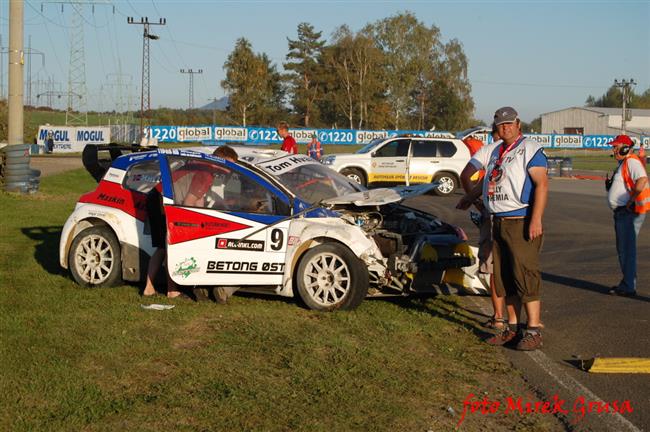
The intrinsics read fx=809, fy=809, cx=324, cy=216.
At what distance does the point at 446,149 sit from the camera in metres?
23.6

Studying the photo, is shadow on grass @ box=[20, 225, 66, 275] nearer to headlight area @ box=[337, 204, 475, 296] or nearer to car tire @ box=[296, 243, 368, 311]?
car tire @ box=[296, 243, 368, 311]

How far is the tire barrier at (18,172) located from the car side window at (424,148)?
10.5 m

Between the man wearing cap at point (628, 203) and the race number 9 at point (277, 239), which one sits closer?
the race number 9 at point (277, 239)

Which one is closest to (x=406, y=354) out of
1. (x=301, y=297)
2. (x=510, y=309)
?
(x=510, y=309)

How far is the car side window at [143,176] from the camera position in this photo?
886 cm

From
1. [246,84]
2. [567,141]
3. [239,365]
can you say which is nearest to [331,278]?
[239,365]

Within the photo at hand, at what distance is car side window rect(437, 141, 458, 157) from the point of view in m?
23.6

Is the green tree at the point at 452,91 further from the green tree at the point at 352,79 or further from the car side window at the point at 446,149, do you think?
the car side window at the point at 446,149

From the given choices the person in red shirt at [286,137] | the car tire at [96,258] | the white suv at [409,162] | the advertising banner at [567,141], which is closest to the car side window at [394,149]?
the white suv at [409,162]

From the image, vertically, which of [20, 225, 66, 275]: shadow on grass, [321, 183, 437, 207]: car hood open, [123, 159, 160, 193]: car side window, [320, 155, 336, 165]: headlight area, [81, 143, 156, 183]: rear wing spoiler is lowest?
[20, 225, 66, 275]: shadow on grass

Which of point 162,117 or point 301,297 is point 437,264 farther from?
point 162,117

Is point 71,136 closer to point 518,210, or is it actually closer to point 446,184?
point 446,184

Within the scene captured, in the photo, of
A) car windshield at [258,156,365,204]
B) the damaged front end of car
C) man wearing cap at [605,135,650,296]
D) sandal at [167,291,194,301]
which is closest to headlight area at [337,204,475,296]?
the damaged front end of car

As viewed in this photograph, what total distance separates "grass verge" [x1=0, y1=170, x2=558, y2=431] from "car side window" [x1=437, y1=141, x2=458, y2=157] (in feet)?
50.6
